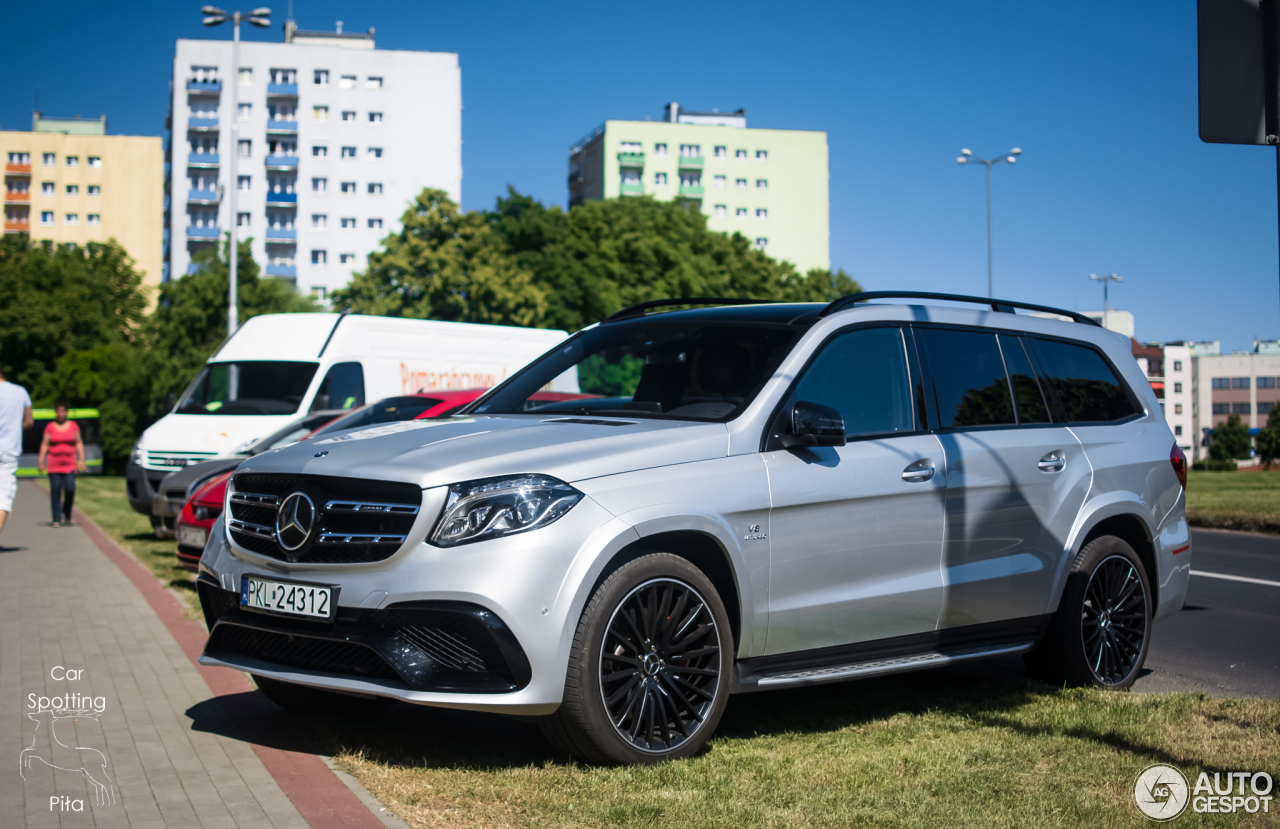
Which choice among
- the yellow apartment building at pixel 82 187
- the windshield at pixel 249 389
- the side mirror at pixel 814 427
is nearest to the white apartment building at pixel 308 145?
the yellow apartment building at pixel 82 187

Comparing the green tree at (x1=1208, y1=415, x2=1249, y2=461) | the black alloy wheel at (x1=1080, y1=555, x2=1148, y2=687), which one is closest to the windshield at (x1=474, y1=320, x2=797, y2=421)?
the black alloy wheel at (x1=1080, y1=555, x2=1148, y2=687)

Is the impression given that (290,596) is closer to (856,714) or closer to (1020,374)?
(856,714)

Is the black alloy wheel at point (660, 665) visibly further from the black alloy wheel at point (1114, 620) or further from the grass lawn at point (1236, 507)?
the grass lawn at point (1236, 507)

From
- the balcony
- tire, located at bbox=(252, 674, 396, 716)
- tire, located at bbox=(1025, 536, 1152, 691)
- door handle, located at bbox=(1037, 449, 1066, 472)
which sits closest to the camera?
tire, located at bbox=(252, 674, 396, 716)

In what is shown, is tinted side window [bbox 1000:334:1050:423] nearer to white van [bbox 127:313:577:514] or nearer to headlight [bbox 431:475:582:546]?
headlight [bbox 431:475:582:546]

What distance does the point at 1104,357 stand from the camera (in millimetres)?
6918

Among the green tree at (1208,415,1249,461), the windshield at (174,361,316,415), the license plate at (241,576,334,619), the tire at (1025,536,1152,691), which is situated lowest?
the green tree at (1208,415,1249,461)

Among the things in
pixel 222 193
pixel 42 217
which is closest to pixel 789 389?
pixel 222 193

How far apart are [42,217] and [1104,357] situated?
110 m

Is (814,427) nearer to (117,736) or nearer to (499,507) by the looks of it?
(499,507)

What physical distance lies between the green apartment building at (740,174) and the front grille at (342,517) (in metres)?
97.2

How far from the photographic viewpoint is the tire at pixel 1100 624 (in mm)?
6223

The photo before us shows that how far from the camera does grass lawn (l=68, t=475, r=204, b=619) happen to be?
1080 centimetres

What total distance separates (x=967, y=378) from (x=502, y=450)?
8.34 ft
